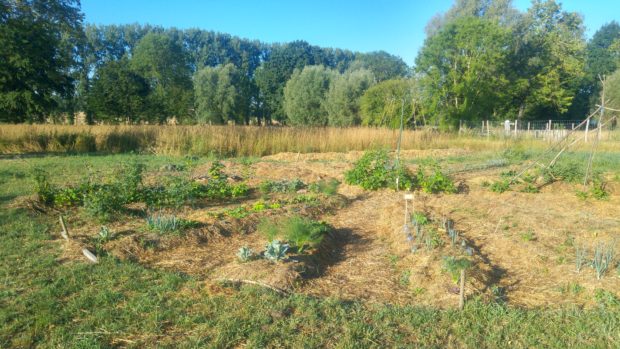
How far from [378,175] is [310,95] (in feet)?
105

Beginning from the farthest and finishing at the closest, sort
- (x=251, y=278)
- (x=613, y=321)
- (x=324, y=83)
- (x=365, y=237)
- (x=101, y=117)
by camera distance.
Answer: (x=324, y=83) < (x=101, y=117) < (x=365, y=237) < (x=251, y=278) < (x=613, y=321)

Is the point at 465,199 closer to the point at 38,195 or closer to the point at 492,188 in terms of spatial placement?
the point at 492,188

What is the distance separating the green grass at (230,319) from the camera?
253cm

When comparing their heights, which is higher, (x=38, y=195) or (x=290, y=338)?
(x=38, y=195)

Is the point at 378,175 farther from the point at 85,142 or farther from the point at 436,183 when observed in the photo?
the point at 85,142

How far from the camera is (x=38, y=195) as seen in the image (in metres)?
5.54

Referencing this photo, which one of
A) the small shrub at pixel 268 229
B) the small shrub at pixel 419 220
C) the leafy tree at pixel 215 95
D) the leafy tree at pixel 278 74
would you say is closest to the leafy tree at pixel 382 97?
the small shrub at pixel 419 220

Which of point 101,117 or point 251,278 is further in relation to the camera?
point 101,117

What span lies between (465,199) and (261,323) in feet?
15.9

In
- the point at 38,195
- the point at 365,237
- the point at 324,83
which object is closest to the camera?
the point at 365,237

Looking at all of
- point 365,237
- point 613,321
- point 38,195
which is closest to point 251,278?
point 365,237

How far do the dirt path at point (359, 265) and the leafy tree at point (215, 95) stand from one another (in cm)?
3508

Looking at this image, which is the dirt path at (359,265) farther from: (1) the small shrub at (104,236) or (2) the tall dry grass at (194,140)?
(2) the tall dry grass at (194,140)

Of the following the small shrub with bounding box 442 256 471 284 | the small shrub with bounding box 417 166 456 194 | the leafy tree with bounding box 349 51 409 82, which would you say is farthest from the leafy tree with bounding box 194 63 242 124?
the small shrub with bounding box 442 256 471 284
